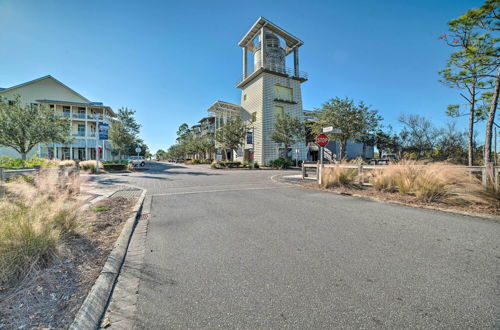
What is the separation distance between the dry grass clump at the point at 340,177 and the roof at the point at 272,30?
1074 inches

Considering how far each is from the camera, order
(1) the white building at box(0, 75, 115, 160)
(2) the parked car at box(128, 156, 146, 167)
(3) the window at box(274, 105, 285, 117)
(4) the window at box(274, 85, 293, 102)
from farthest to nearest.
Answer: (1) the white building at box(0, 75, 115, 160)
(4) the window at box(274, 85, 293, 102)
(3) the window at box(274, 105, 285, 117)
(2) the parked car at box(128, 156, 146, 167)

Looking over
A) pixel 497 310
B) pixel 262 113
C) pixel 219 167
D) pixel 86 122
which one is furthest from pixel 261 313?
pixel 86 122

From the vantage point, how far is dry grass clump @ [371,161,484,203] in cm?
551

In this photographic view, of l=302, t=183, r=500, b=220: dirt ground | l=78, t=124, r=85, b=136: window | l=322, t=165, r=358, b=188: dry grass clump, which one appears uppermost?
l=78, t=124, r=85, b=136: window

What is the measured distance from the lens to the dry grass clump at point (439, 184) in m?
5.51

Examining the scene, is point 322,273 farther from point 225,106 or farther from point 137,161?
point 225,106

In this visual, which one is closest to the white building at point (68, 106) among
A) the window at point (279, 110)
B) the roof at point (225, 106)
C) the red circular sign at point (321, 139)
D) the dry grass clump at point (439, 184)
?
the roof at point (225, 106)

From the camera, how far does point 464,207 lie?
16.8ft

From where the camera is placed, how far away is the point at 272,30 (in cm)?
2941

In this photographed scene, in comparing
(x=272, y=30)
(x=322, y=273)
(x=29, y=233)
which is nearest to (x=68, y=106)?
(x=272, y=30)

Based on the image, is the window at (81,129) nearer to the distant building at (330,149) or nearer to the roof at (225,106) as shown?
the roof at (225,106)

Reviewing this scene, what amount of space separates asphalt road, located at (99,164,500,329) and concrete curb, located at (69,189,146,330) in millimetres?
323

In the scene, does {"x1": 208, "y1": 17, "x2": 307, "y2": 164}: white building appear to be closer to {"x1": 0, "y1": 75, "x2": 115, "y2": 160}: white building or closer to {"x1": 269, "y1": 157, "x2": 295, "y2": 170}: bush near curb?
{"x1": 269, "y1": 157, "x2": 295, "y2": 170}: bush near curb

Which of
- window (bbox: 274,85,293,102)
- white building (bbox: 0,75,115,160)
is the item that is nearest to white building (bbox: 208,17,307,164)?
window (bbox: 274,85,293,102)
